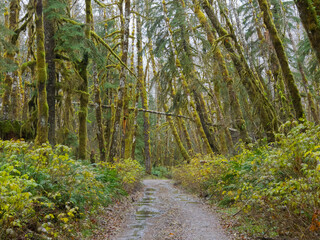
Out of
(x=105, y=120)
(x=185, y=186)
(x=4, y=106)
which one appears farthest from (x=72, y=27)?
(x=105, y=120)

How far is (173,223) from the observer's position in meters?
6.71

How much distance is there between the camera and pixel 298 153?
4031 millimetres

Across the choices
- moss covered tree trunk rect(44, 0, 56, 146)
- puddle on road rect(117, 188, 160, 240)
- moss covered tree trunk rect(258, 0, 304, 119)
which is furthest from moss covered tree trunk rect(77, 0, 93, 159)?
moss covered tree trunk rect(258, 0, 304, 119)

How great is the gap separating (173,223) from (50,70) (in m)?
6.80

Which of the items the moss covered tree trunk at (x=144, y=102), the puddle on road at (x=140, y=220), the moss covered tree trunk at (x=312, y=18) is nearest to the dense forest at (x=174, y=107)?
the moss covered tree trunk at (x=312, y=18)

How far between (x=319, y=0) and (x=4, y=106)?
11.6 metres

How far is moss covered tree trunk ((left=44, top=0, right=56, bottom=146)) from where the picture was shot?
30.6 feet

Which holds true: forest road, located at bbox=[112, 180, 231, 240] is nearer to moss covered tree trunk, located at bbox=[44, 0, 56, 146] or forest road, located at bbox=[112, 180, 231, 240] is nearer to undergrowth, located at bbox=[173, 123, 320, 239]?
undergrowth, located at bbox=[173, 123, 320, 239]

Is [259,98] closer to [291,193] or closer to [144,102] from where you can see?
[291,193]

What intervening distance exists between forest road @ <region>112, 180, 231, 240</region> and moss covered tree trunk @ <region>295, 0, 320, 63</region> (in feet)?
13.0

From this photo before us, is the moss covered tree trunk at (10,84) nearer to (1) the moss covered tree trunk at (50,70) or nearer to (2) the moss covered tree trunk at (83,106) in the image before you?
(1) the moss covered tree trunk at (50,70)

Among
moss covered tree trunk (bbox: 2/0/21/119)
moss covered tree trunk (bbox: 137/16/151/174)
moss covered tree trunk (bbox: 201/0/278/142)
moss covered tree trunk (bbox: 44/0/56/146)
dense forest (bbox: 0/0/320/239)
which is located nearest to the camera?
dense forest (bbox: 0/0/320/239)

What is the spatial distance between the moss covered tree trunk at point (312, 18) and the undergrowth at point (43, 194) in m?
4.83

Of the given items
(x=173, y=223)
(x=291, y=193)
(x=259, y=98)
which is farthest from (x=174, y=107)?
(x=291, y=193)
